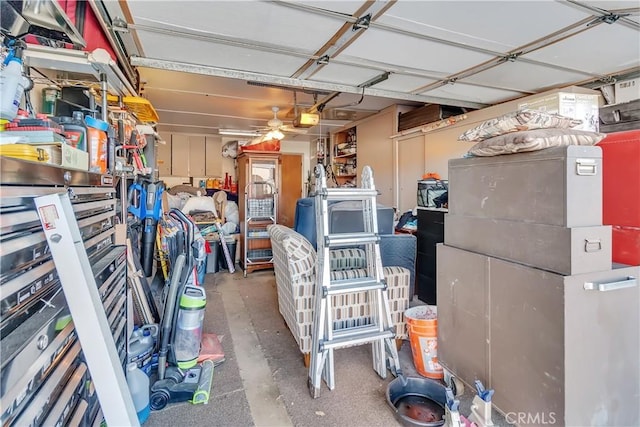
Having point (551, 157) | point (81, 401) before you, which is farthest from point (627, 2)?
point (81, 401)

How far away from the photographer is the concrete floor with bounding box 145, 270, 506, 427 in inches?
72.8

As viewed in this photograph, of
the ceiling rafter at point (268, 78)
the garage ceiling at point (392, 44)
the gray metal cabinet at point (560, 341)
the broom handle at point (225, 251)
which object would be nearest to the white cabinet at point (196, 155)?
the broom handle at point (225, 251)

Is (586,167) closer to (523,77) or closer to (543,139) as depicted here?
(543,139)

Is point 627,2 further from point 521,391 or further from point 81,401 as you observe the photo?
point 81,401

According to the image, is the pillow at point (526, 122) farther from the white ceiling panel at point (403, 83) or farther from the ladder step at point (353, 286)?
the white ceiling panel at point (403, 83)

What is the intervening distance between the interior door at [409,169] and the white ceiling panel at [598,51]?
213cm

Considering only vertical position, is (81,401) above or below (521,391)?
above

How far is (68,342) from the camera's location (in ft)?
3.47

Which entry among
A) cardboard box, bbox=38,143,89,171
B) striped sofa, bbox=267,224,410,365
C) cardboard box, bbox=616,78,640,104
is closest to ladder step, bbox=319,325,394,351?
striped sofa, bbox=267,224,410,365

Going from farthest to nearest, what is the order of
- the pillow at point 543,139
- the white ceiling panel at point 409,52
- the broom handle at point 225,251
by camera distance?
the broom handle at point 225,251, the white ceiling panel at point 409,52, the pillow at point 543,139

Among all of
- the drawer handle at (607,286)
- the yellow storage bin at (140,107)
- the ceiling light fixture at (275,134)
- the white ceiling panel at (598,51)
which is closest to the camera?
the drawer handle at (607,286)

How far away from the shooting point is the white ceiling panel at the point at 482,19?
1812 millimetres

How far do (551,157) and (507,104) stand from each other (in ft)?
9.23

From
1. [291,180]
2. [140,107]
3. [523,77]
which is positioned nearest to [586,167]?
[523,77]
